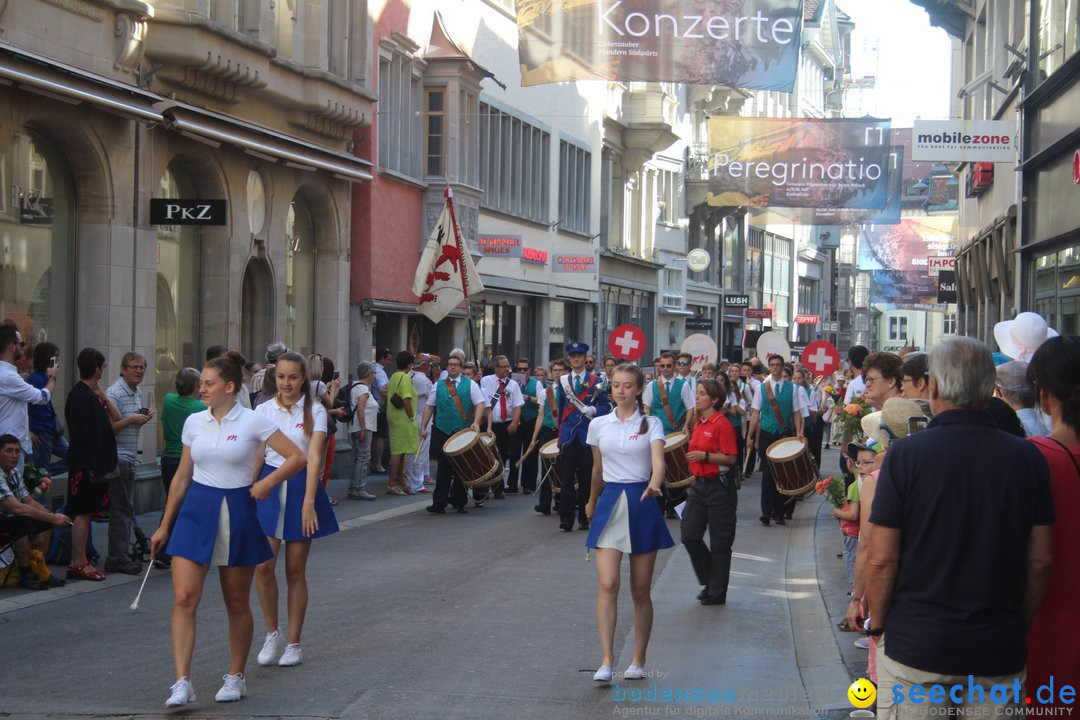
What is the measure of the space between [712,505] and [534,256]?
25193mm

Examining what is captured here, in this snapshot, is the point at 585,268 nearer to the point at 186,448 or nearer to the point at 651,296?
the point at 651,296

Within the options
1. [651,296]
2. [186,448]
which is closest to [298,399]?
[186,448]

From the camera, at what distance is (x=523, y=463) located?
2075 centimetres

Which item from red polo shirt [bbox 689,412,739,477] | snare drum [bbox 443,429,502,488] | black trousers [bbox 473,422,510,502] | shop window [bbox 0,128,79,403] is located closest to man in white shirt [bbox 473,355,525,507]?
black trousers [bbox 473,422,510,502]

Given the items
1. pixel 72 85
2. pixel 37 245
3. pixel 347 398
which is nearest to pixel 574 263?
pixel 347 398

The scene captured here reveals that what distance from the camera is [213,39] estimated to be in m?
18.6

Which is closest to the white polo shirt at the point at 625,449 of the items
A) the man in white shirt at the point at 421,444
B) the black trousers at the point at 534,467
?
the black trousers at the point at 534,467

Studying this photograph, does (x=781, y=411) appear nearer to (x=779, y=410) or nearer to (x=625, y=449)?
(x=779, y=410)

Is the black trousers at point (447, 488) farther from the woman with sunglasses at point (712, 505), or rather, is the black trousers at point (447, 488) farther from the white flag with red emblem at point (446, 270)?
the white flag with red emblem at point (446, 270)

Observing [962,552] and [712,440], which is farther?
[712,440]

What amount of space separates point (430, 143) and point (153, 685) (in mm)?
21962

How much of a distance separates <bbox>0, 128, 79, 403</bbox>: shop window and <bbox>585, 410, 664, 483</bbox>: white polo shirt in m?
9.10

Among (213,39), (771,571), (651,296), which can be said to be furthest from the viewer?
(651,296)

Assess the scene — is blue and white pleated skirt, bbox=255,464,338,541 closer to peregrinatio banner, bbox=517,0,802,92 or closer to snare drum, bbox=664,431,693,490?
snare drum, bbox=664,431,693,490
